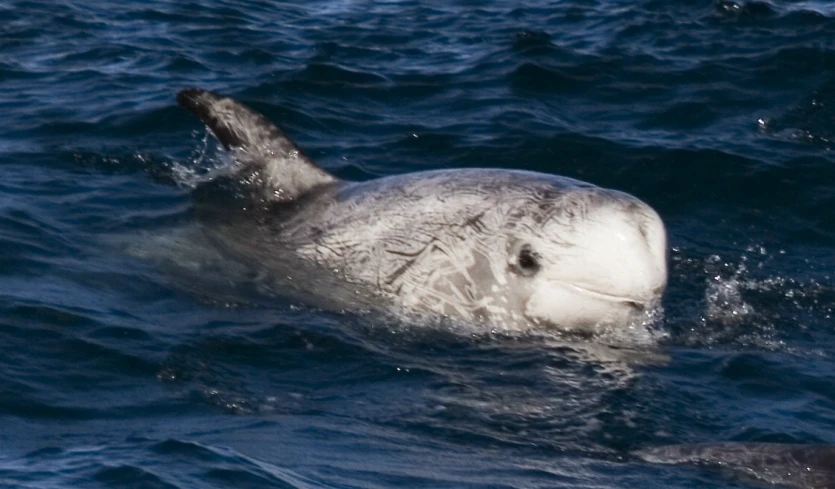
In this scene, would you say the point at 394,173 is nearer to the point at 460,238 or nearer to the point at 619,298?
the point at 460,238

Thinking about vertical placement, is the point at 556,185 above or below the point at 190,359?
above

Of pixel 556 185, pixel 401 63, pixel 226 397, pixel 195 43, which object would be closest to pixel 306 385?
pixel 226 397

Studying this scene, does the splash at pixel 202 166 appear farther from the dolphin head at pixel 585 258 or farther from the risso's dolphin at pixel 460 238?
the dolphin head at pixel 585 258

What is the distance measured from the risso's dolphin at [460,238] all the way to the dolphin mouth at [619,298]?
0.01m

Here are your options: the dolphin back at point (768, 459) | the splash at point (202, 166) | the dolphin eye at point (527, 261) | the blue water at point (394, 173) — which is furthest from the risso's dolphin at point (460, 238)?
the dolphin back at point (768, 459)

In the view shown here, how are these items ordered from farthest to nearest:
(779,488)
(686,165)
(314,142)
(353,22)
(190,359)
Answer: (353,22)
(314,142)
(686,165)
(190,359)
(779,488)

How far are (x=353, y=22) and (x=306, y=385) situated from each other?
45.0ft

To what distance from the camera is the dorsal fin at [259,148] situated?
13.0 meters

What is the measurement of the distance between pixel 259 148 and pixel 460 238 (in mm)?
2590

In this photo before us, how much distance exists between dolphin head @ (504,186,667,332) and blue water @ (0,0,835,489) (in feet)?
1.07

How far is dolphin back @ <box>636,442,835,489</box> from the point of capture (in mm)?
8289

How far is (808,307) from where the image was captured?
1256cm

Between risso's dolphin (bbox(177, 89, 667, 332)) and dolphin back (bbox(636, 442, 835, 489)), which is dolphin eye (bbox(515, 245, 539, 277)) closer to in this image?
risso's dolphin (bbox(177, 89, 667, 332))

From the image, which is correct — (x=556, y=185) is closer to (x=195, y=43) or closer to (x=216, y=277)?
(x=216, y=277)
